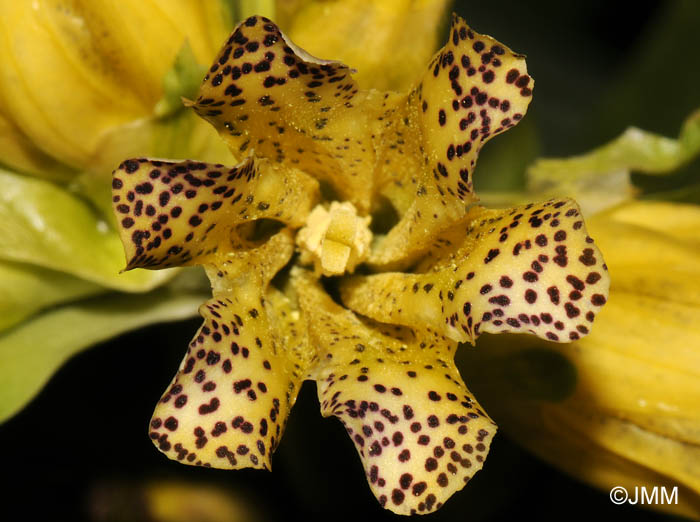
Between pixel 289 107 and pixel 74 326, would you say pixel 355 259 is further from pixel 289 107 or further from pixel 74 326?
pixel 74 326

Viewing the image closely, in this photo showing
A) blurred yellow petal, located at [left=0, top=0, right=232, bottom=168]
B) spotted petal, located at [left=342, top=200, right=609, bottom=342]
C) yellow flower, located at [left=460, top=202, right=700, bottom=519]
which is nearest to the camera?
spotted petal, located at [left=342, top=200, right=609, bottom=342]

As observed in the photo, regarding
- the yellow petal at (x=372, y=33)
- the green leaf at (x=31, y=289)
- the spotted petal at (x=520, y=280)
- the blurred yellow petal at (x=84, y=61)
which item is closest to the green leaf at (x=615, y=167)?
the yellow petal at (x=372, y=33)

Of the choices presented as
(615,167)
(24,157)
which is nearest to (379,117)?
(24,157)

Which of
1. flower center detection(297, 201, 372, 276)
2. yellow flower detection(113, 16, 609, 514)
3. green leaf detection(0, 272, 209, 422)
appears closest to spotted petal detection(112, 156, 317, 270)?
yellow flower detection(113, 16, 609, 514)

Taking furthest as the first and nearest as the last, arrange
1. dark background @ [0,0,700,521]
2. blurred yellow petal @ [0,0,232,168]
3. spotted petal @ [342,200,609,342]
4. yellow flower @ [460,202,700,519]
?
dark background @ [0,0,700,521] → yellow flower @ [460,202,700,519] → blurred yellow petal @ [0,0,232,168] → spotted petal @ [342,200,609,342]

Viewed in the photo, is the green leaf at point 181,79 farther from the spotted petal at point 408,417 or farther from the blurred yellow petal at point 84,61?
the spotted petal at point 408,417

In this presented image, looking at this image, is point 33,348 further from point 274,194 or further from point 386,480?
point 386,480

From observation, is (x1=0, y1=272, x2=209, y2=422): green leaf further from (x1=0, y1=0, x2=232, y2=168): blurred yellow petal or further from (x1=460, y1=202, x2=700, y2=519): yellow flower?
(x1=460, y1=202, x2=700, y2=519): yellow flower
